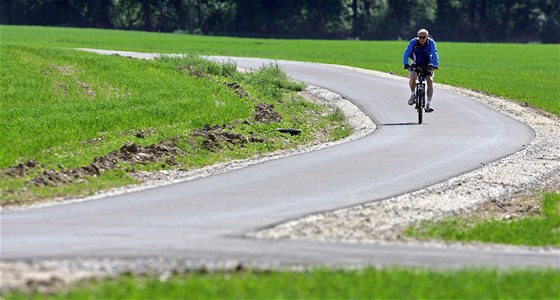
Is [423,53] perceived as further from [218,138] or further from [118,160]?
[118,160]

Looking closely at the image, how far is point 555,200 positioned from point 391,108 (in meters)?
14.7

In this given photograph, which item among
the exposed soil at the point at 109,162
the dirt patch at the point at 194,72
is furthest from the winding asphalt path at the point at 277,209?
the dirt patch at the point at 194,72

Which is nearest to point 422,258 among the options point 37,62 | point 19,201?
point 19,201

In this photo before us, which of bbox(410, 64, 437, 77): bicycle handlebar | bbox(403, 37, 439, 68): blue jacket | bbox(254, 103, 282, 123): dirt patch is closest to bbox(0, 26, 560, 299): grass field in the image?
bbox(254, 103, 282, 123): dirt patch

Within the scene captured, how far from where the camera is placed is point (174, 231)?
12.6 m

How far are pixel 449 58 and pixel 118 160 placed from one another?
56.9 meters

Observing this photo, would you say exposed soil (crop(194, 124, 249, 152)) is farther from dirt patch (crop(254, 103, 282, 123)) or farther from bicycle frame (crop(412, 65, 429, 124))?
bicycle frame (crop(412, 65, 429, 124))

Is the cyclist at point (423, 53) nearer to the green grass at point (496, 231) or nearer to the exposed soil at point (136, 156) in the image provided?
the exposed soil at point (136, 156)

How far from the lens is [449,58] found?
242 feet

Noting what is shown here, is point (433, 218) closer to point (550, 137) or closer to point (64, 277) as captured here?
point (64, 277)

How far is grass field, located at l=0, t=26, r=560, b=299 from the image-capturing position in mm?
9336

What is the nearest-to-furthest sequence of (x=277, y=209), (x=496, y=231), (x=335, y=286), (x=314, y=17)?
1. (x=335, y=286)
2. (x=496, y=231)
3. (x=277, y=209)
4. (x=314, y=17)

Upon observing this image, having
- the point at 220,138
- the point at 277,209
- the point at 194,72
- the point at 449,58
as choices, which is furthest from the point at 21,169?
the point at 449,58

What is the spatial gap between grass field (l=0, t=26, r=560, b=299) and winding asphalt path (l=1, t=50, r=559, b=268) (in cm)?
103
